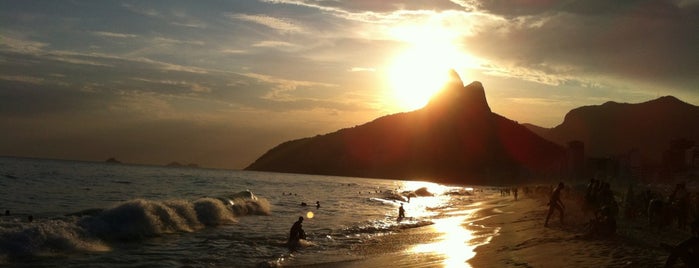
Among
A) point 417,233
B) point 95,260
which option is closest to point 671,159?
point 417,233

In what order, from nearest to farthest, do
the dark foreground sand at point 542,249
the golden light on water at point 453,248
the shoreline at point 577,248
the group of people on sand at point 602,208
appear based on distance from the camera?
the shoreline at point 577,248
the dark foreground sand at point 542,249
the golden light on water at point 453,248
the group of people on sand at point 602,208

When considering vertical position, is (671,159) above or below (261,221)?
above

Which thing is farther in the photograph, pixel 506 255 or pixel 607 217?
pixel 607 217

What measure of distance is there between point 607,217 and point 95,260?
18.5 m

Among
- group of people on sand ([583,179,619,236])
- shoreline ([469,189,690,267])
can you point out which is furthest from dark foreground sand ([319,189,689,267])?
group of people on sand ([583,179,619,236])

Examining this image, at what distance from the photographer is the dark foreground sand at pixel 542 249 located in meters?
14.7

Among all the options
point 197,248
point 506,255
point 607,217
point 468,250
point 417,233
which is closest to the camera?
point 506,255

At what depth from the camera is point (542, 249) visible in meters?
17.7

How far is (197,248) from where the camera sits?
23344mm

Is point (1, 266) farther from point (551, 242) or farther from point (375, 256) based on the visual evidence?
point (551, 242)

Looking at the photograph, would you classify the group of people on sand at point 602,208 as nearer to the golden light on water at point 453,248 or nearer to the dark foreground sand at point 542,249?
the dark foreground sand at point 542,249

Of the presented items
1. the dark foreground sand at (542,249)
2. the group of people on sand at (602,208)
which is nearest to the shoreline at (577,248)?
the dark foreground sand at (542,249)

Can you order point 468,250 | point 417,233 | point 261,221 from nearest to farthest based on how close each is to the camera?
point 468,250 < point 417,233 < point 261,221

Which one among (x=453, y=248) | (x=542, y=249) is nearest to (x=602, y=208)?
(x=542, y=249)
